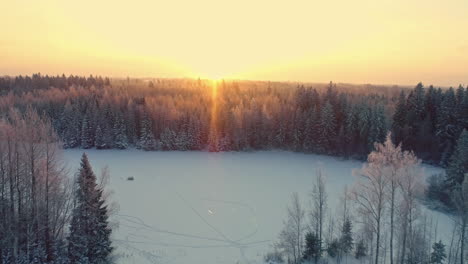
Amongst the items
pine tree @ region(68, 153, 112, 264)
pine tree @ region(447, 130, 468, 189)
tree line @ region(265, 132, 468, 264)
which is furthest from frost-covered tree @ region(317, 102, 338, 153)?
pine tree @ region(68, 153, 112, 264)

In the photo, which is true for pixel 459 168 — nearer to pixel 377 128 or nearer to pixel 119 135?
pixel 377 128

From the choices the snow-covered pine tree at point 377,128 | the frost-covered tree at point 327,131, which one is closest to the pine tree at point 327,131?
the frost-covered tree at point 327,131

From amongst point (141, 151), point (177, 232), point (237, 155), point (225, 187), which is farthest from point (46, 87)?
point (177, 232)

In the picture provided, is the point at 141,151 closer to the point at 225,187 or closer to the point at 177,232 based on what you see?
the point at 225,187

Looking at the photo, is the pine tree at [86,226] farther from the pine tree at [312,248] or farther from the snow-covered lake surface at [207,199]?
the pine tree at [312,248]

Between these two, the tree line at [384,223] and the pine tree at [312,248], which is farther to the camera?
the pine tree at [312,248]

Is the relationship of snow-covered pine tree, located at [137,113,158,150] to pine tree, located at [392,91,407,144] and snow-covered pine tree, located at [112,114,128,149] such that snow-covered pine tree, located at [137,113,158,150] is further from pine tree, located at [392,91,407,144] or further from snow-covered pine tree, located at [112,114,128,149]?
pine tree, located at [392,91,407,144]
